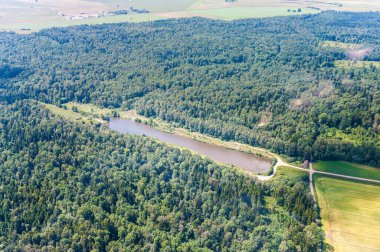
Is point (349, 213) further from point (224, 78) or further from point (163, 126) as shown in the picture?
point (224, 78)

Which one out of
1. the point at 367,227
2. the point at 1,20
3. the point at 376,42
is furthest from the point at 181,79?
the point at 1,20

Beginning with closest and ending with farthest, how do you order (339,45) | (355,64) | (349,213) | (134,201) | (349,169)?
(134,201)
(349,213)
(349,169)
(355,64)
(339,45)

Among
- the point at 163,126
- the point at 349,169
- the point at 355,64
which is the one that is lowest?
the point at 349,169

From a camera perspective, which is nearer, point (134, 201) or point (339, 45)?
point (134, 201)

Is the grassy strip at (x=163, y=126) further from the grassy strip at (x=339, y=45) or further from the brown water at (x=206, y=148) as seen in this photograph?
the grassy strip at (x=339, y=45)

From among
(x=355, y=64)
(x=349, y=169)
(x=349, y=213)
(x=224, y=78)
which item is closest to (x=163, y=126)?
(x=224, y=78)

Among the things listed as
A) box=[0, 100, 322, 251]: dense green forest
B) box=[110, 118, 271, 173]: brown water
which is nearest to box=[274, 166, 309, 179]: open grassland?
box=[0, 100, 322, 251]: dense green forest

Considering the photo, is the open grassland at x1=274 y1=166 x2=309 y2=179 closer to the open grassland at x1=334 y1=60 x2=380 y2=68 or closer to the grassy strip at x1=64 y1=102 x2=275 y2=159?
the grassy strip at x1=64 y1=102 x2=275 y2=159
